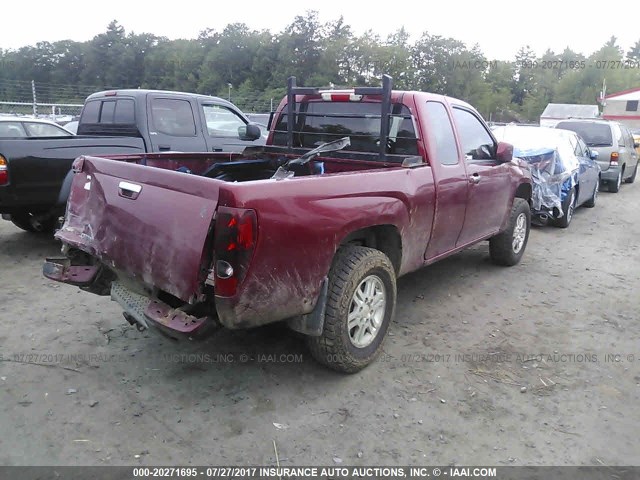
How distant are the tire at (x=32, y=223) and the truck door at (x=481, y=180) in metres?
4.90

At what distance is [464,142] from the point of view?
16.1 ft

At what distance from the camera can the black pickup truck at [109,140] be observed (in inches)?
218

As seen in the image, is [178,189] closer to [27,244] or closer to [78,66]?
[27,244]

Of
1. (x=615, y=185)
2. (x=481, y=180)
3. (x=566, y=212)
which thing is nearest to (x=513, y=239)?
(x=481, y=180)

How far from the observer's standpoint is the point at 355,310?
137 inches

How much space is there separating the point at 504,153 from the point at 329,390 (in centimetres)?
325

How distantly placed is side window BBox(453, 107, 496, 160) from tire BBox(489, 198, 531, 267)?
863mm

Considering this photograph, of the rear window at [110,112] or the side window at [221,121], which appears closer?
the rear window at [110,112]

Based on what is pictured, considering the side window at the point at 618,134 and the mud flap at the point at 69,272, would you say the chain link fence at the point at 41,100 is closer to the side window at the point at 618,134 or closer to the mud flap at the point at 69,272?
the side window at the point at 618,134

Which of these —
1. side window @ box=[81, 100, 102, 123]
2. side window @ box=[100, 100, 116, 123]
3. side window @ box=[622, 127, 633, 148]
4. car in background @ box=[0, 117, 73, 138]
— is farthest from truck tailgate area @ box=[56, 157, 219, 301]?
side window @ box=[622, 127, 633, 148]

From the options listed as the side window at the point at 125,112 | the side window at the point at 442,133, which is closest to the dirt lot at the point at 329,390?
the side window at the point at 442,133

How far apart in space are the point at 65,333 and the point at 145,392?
121 cm

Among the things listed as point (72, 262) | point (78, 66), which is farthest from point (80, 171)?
point (78, 66)

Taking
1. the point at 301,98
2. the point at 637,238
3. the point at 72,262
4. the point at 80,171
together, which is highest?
the point at 301,98
